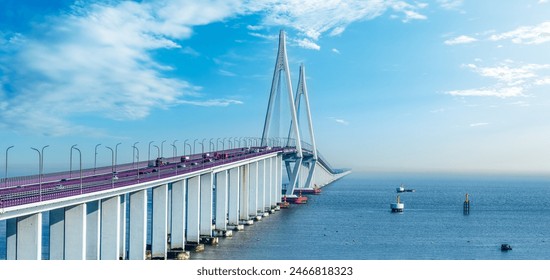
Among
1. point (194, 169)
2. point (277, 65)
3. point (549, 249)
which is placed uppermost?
point (277, 65)

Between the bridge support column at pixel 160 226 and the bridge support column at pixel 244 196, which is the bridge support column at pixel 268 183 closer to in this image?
the bridge support column at pixel 244 196

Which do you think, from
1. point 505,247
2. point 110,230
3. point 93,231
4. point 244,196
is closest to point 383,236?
point 505,247

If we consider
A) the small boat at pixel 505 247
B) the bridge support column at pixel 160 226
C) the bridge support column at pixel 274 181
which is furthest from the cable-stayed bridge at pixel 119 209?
the small boat at pixel 505 247

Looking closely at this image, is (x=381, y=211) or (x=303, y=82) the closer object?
(x=381, y=211)

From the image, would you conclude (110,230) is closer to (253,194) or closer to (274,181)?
(253,194)
